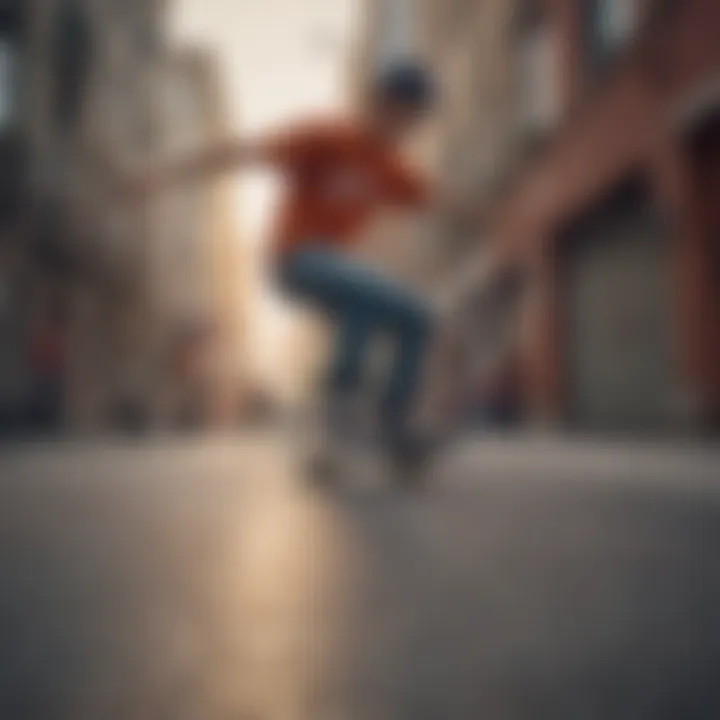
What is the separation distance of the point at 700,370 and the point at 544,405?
120 cm

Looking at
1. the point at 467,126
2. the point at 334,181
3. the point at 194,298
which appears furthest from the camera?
the point at 194,298

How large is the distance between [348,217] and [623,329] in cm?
76

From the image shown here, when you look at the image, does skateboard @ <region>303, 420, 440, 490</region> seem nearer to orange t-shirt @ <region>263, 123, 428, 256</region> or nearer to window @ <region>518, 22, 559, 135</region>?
orange t-shirt @ <region>263, 123, 428, 256</region>

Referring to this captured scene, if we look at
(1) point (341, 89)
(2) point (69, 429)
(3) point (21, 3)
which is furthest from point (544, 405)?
(2) point (69, 429)

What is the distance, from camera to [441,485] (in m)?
1.76

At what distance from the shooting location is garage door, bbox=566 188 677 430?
1837 millimetres

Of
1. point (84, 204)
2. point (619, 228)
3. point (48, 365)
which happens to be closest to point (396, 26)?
point (619, 228)

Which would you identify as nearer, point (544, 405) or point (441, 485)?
point (441, 485)

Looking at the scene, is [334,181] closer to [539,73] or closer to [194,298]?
[539,73]

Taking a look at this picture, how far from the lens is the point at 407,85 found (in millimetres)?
1171

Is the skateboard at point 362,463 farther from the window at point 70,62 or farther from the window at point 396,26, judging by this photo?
the window at point 396,26

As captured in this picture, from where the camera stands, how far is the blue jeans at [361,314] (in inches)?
68.2

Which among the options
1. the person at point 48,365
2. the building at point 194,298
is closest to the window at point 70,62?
the building at point 194,298

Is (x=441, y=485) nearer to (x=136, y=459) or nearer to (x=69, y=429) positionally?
(x=136, y=459)
